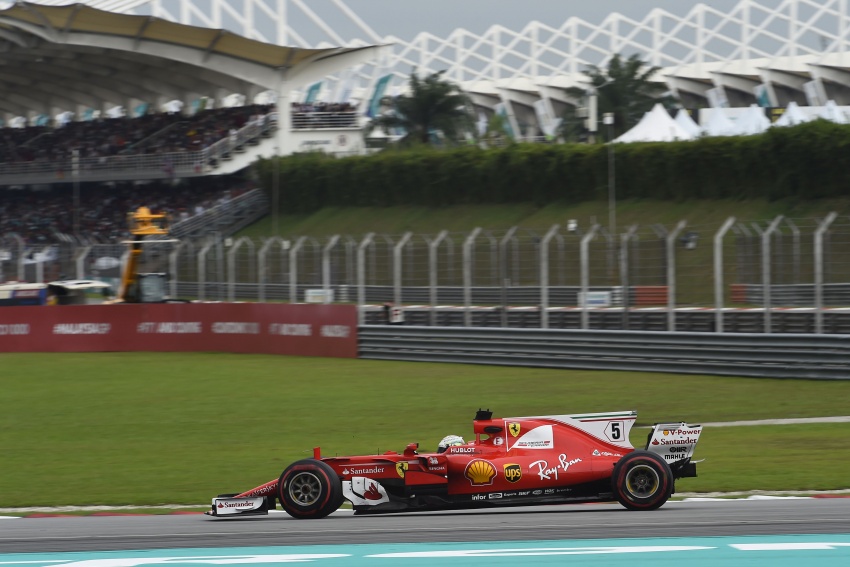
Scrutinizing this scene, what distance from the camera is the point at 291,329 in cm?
2827

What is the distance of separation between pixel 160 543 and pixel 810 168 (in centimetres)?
3471

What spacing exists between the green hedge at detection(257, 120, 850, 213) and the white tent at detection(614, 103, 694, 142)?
2.53 m

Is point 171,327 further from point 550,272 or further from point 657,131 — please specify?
point 657,131

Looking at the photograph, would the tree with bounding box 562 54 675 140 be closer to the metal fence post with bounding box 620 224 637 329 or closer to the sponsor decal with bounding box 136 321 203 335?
the sponsor decal with bounding box 136 321 203 335

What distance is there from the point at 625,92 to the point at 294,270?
128 ft

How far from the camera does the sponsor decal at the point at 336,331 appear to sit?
26859mm

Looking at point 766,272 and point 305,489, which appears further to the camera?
point 766,272

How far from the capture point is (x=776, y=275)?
20016mm

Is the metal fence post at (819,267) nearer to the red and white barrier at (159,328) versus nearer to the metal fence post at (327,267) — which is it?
the metal fence post at (327,267)

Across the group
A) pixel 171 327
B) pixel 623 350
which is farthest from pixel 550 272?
pixel 171 327

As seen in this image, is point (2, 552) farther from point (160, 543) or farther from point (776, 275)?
point (776, 275)

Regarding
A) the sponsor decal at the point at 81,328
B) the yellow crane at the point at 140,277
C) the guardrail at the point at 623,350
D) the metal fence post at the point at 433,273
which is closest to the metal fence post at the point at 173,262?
the yellow crane at the point at 140,277

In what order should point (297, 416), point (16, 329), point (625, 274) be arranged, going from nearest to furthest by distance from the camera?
1. point (297, 416)
2. point (625, 274)
3. point (16, 329)

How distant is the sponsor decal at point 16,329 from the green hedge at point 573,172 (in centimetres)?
2332
